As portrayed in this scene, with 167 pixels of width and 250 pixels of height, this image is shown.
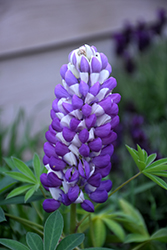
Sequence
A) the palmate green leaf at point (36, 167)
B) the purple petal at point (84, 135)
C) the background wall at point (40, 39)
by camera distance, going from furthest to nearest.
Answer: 1. the background wall at point (40, 39)
2. the palmate green leaf at point (36, 167)
3. the purple petal at point (84, 135)

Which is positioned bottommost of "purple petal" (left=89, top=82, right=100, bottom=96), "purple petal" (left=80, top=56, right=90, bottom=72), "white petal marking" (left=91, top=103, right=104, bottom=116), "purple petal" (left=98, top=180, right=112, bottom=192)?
"purple petal" (left=98, top=180, right=112, bottom=192)

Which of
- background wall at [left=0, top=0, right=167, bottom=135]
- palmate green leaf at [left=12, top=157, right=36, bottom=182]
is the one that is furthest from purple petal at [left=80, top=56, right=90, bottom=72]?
background wall at [left=0, top=0, right=167, bottom=135]

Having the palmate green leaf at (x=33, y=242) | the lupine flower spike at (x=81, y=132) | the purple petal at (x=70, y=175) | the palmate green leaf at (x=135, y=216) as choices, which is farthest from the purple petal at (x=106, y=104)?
the palmate green leaf at (x=135, y=216)

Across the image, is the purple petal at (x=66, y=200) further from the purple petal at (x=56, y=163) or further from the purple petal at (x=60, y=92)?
the purple petal at (x=60, y=92)

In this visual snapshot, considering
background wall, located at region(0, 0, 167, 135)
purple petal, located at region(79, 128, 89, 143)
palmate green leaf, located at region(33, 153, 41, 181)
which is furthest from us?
background wall, located at region(0, 0, 167, 135)

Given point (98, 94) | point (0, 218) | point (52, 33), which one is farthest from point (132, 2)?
point (0, 218)

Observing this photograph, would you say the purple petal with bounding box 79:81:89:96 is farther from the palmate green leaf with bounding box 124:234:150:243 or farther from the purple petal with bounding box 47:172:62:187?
the palmate green leaf with bounding box 124:234:150:243

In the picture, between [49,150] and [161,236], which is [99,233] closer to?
[161,236]
